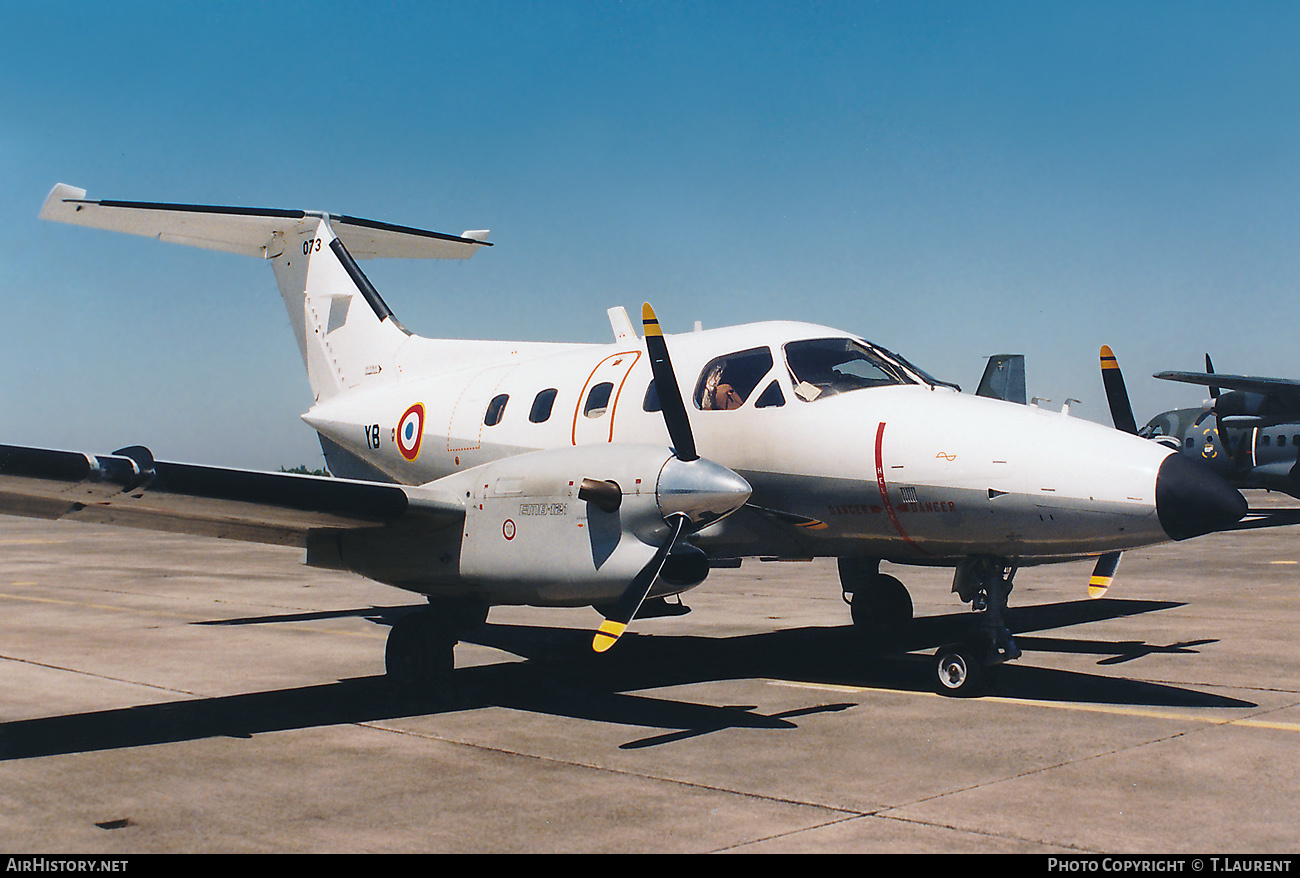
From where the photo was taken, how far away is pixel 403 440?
13.1 meters

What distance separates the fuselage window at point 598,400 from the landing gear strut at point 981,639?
148 inches

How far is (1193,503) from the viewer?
7711mm

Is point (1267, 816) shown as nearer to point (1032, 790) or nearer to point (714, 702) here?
point (1032, 790)

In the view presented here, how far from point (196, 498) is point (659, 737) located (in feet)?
12.9

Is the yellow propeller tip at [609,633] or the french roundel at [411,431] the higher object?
the french roundel at [411,431]

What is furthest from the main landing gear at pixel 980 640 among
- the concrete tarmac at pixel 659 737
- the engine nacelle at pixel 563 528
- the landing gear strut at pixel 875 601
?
the landing gear strut at pixel 875 601

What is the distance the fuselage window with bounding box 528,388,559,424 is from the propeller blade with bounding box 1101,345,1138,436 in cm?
533

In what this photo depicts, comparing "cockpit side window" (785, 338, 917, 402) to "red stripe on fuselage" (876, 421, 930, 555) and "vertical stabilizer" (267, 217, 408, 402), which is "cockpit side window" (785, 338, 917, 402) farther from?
"vertical stabilizer" (267, 217, 408, 402)

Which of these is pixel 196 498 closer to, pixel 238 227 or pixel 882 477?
pixel 882 477

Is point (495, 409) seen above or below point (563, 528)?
above

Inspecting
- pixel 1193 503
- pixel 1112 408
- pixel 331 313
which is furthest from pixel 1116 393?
pixel 331 313

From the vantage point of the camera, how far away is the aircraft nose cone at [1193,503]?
7.69 m

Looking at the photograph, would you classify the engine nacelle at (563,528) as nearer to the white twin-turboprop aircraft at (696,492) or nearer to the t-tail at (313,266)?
the white twin-turboprop aircraft at (696,492)

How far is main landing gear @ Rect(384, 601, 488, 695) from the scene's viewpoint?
32.1 ft
